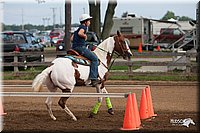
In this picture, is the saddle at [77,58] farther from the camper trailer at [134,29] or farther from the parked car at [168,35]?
the parked car at [168,35]

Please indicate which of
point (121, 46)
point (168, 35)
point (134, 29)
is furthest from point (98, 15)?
point (168, 35)

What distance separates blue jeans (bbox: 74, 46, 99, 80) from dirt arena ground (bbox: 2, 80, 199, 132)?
103cm

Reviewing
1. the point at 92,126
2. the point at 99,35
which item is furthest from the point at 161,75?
the point at 92,126

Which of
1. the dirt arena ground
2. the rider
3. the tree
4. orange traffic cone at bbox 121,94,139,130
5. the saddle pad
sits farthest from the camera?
the tree

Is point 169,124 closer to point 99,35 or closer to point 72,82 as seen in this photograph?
point 72,82

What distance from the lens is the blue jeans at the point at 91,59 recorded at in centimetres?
1174

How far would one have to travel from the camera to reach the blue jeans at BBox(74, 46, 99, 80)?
11.7 meters

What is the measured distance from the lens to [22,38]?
86.7ft

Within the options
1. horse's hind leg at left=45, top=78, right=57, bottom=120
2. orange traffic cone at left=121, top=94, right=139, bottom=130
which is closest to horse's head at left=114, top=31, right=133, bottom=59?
horse's hind leg at left=45, top=78, right=57, bottom=120

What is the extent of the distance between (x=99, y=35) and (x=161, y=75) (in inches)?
287

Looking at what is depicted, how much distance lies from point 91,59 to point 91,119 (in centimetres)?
147

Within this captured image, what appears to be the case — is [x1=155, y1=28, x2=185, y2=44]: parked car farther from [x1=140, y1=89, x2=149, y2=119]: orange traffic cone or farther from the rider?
[x1=140, y1=89, x2=149, y2=119]: orange traffic cone

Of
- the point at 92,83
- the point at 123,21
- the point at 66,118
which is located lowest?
the point at 66,118

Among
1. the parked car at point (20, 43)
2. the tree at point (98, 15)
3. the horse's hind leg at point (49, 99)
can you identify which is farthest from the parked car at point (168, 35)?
the horse's hind leg at point (49, 99)
